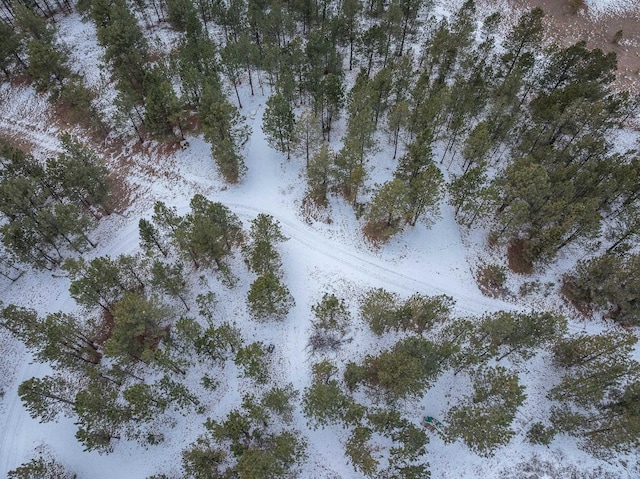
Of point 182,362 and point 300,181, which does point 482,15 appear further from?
point 182,362

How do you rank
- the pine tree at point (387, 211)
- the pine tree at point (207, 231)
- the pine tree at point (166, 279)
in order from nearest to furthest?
the pine tree at point (207, 231), the pine tree at point (166, 279), the pine tree at point (387, 211)

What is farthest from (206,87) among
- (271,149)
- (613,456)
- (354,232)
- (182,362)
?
(613,456)

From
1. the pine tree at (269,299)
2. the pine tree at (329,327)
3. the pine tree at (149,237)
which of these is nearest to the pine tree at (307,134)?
the pine tree at (269,299)

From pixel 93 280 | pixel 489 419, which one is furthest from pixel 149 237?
pixel 489 419

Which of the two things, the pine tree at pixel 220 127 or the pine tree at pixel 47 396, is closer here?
the pine tree at pixel 47 396

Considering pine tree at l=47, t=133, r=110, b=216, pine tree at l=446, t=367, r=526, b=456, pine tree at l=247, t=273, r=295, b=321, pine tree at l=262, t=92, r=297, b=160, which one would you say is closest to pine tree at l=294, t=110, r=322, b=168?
pine tree at l=262, t=92, r=297, b=160

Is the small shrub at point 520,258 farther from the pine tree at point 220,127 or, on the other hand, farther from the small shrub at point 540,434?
the pine tree at point 220,127

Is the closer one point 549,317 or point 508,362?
point 549,317
